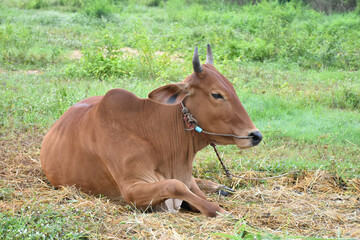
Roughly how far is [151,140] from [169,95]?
403 mm

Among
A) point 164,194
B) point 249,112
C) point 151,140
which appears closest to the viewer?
point 164,194

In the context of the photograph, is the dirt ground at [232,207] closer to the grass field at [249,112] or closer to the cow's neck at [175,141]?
the grass field at [249,112]

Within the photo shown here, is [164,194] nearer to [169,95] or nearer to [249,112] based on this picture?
[169,95]

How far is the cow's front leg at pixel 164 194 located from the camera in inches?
136

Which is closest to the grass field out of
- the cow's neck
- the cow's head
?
the cow's neck

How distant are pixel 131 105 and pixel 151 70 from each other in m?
4.99

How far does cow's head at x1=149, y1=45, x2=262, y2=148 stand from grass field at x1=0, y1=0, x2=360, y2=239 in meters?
0.63

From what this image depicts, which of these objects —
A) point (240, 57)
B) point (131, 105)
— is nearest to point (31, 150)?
point (131, 105)

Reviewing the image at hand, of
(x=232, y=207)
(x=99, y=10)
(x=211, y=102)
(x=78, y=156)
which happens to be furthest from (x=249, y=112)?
(x=99, y=10)

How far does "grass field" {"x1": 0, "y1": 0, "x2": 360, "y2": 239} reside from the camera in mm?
3281

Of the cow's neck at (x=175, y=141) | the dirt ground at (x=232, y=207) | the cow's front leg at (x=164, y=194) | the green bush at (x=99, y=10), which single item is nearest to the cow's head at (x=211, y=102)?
the cow's neck at (x=175, y=141)

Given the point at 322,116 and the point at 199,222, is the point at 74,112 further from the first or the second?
the point at 322,116

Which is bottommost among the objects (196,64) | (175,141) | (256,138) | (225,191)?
(225,191)

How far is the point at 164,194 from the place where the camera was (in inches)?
137
